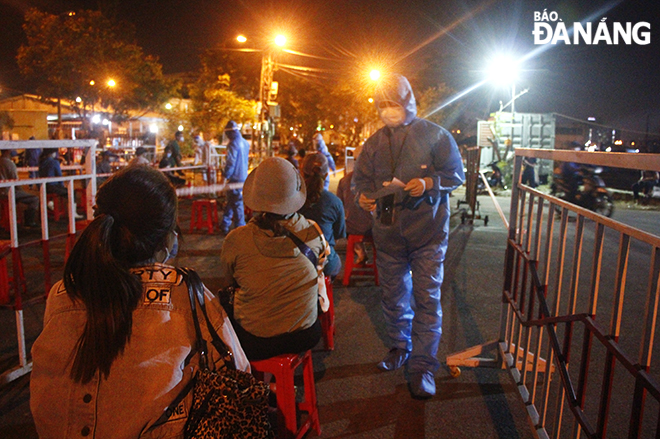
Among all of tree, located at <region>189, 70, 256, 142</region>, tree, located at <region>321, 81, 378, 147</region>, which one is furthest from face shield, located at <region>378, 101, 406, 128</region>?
tree, located at <region>321, 81, 378, 147</region>

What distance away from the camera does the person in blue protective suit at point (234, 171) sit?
867 cm

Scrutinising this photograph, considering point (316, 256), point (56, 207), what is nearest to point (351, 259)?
point (316, 256)

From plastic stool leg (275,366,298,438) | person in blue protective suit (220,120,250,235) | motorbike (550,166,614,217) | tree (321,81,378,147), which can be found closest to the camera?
plastic stool leg (275,366,298,438)

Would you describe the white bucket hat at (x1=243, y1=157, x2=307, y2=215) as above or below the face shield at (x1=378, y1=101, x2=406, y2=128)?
below

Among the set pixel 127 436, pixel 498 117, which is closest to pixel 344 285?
pixel 127 436

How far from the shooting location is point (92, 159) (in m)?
4.16

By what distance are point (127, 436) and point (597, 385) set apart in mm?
3318

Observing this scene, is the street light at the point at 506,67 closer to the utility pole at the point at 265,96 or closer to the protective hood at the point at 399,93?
the utility pole at the point at 265,96

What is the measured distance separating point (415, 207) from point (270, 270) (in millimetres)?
1253

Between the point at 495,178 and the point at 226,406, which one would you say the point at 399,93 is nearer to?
the point at 226,406

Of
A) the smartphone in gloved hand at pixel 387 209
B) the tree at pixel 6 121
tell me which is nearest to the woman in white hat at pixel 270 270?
the smartphone in gloved hand at pixel 387 209

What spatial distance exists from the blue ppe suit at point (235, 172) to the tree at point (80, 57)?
65.7ft

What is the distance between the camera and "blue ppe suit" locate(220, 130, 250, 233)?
8672mm

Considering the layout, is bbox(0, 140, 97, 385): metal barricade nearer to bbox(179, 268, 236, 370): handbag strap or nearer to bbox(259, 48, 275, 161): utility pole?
bbox(179, 268, 236, 370): handbag strap
